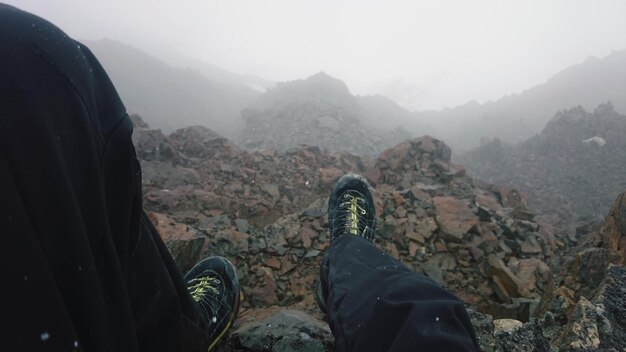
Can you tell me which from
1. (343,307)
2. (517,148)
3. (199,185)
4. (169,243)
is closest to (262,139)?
(199,185)

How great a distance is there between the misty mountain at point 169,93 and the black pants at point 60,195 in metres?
28.0

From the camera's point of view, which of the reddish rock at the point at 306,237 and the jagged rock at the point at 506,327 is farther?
the reddish rock at the point at 306,237

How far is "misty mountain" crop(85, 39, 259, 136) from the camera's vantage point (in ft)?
104

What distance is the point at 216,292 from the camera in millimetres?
2064

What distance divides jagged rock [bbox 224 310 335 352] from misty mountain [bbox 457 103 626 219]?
13986 millimetres

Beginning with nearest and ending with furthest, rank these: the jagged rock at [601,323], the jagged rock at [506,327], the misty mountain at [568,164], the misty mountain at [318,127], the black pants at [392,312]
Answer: the black pants at [392,312] → the jagged rock at [601,323] → the jagged rock at [506,327] → the misty mountain at [568,164] → the misty mountain at [318,127]

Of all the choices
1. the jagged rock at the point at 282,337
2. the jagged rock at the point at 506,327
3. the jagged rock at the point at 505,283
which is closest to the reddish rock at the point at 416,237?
the jagged rock at the point at 505,283

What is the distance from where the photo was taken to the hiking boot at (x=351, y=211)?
2.64 m

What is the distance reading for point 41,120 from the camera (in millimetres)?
546

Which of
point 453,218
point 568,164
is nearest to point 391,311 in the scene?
point 453,218

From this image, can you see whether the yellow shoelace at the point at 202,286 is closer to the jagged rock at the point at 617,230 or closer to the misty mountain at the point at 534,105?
the jagged rock at the point at 617,230

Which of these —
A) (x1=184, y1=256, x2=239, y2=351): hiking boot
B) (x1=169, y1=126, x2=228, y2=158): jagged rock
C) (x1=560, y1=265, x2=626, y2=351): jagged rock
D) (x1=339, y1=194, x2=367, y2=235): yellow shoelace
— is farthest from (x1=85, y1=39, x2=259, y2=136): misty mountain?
(x1=560, y1=265, x2=626, y2=351): jagged rock

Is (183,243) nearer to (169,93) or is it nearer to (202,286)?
(202,286)

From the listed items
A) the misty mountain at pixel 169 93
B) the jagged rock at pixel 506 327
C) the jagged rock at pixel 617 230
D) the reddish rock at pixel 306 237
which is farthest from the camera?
the misty mountain at pixel 169 93
